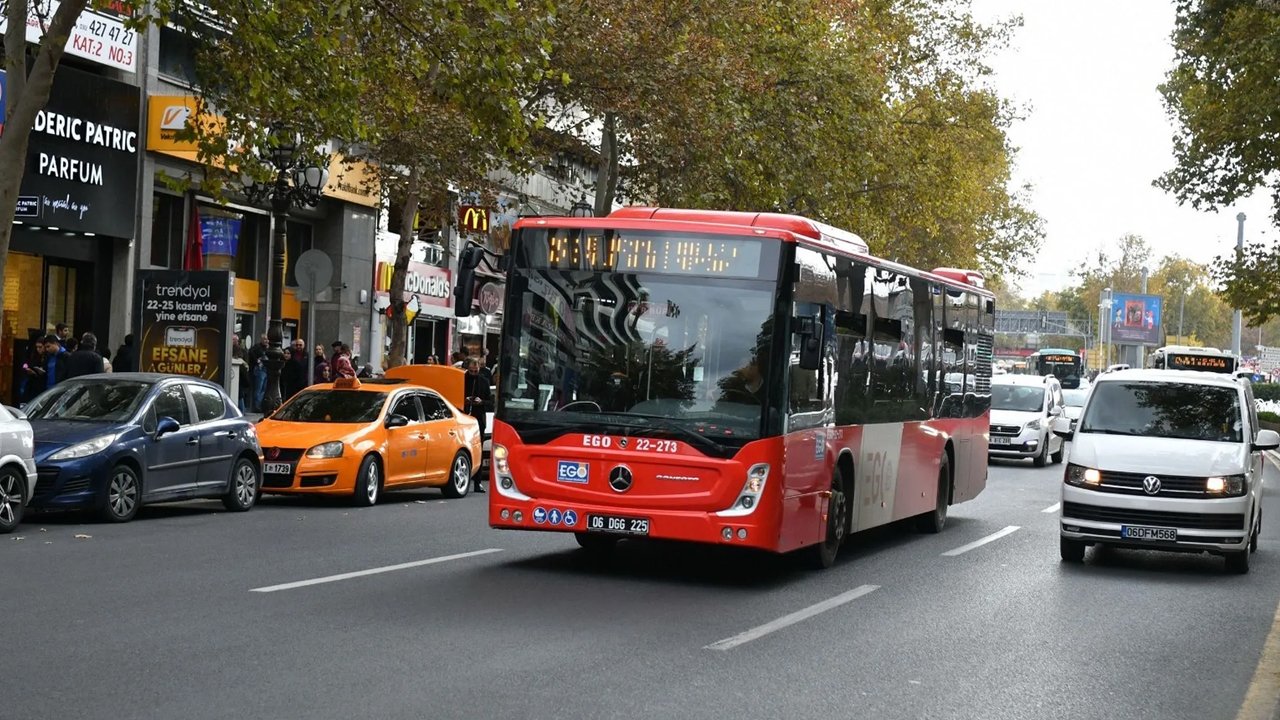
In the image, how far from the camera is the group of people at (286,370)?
28.4 metres

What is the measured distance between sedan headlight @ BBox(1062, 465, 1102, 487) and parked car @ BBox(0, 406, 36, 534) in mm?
9478

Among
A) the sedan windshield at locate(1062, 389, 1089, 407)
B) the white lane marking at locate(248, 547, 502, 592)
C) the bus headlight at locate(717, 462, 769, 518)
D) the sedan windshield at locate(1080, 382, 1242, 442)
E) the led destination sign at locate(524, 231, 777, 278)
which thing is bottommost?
the white lane marking at locate(248, 547, 502, 592)

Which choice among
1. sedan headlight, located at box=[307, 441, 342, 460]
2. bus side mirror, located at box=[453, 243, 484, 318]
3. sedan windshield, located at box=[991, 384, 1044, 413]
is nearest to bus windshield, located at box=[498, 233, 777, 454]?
bus side mirror, located at box=[453, 243, 484, 318]

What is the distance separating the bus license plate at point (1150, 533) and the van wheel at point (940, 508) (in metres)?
3.61

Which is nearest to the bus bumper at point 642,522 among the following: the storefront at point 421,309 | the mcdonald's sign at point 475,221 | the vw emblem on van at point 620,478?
the vw emblem on van at point 620,478

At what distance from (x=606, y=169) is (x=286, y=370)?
10.2 metres

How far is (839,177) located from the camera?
37094 mm

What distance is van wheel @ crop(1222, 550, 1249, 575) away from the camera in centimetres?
1551

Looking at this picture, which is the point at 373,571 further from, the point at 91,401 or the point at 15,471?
the point at 91,401

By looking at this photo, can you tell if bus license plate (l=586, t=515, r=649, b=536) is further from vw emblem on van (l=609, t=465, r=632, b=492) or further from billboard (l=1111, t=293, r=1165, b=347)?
billboard (l=1111, t=293, r=1165, b=347)

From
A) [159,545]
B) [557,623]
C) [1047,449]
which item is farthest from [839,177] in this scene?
[557,623]

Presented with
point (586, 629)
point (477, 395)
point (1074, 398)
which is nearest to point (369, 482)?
point (477, 395)

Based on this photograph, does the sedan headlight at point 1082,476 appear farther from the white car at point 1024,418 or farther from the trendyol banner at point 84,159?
the white car at point 1024,418

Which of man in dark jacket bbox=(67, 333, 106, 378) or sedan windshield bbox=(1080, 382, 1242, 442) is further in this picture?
man in dark jacket bbox=(67, 333, 106, 378)
